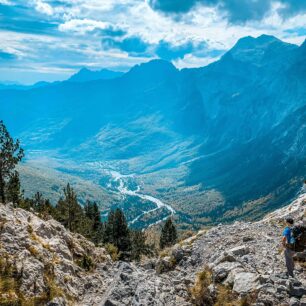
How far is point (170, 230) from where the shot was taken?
131625 mm

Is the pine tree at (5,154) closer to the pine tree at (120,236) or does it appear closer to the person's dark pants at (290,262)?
the pine tree at (120,236)

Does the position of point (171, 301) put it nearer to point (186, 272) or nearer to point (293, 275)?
point (186, 272)

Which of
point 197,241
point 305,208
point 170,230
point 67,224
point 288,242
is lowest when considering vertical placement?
point 170,230

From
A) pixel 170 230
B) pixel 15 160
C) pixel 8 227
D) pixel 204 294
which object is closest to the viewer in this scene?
pixel 204 294

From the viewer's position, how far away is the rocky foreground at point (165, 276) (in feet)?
84.8

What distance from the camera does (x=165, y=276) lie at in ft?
123

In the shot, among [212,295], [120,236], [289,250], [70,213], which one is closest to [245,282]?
[212,295]

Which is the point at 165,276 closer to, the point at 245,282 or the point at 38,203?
the point at 245,282

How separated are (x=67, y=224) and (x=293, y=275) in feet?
238

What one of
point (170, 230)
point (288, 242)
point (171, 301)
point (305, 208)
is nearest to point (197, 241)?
point (305, 208)

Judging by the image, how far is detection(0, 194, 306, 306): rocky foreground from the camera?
2584 centimetres

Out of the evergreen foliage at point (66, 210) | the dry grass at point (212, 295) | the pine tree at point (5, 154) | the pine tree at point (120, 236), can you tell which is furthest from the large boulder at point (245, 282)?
the pine tree at point (120, 236)

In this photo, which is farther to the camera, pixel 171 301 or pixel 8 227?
pixel 8 227

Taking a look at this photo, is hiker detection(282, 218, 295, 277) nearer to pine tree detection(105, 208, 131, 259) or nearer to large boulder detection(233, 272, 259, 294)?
large boulder detection(233, 272, 259, 294)
